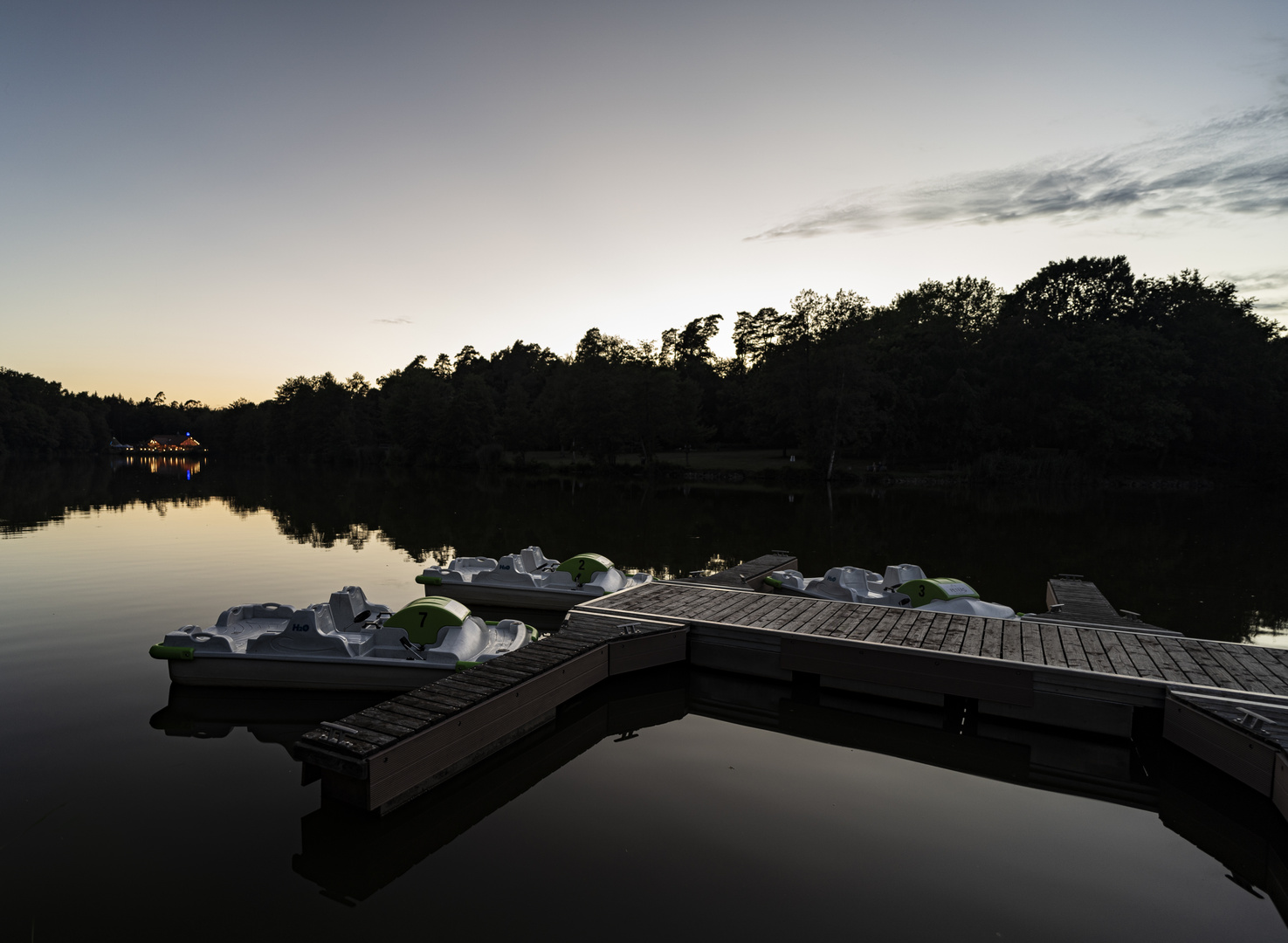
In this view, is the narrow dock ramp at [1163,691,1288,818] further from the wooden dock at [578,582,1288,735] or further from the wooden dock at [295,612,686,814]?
the wooden dock at [295,612,686,814]

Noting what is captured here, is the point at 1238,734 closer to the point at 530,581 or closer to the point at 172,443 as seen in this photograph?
the point at 530,581

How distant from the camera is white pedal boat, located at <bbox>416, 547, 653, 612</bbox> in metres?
13.2

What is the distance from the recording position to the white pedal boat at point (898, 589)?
35.0ft

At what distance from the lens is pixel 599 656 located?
8.77 metres

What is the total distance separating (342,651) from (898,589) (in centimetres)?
851

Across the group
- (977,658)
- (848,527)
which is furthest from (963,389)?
(977,658)

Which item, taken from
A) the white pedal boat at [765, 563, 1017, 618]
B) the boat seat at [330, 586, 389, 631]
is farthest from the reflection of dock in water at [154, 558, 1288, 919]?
the boat seat at [330, 586, 389, 631]

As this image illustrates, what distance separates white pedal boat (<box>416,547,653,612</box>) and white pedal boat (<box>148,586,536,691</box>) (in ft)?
A: 12.0

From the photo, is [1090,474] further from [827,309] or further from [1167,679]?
[1167,679]

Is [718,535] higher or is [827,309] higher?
[827,309]

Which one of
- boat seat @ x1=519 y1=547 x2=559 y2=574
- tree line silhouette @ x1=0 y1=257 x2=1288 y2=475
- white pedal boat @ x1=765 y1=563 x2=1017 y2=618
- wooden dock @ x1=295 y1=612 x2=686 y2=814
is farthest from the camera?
tree line silhouette @ x1=0 y1=257 x2=1288 y2=475

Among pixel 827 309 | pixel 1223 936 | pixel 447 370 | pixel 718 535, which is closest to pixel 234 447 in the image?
pixel 447 370

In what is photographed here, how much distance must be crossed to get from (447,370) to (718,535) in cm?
11141

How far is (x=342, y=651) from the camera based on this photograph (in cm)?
891
